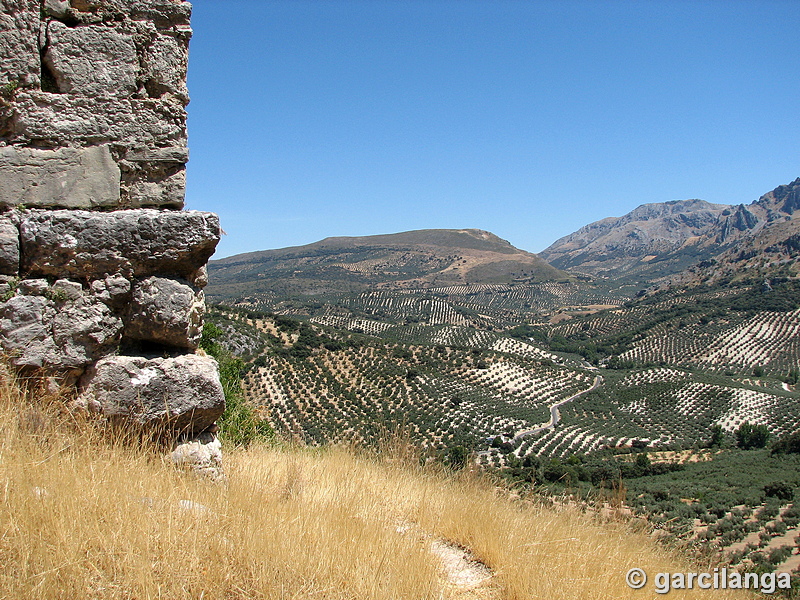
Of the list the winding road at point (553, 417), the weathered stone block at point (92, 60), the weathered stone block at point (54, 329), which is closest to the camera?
the weathered stone block at point (54, 329)

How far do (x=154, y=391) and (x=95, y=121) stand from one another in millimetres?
2059

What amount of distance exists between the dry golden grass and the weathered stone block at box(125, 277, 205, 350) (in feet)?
2.42

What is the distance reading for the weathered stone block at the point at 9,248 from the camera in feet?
10.6

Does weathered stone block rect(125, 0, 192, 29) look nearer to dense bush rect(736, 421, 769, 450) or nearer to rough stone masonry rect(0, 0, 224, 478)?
rough stone masonry rect(0, 0, 224, 478)

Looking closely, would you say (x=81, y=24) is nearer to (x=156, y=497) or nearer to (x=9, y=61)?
(x=9, y=61)

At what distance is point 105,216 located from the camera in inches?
136

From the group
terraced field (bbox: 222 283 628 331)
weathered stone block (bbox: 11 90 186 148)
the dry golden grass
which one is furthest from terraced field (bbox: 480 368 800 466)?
terraced field (bbox: 222 283 628 331)

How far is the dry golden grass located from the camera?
2.27 meters

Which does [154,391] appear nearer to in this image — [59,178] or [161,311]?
[161,311]

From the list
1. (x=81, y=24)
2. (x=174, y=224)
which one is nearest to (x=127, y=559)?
(x=174, y=224)

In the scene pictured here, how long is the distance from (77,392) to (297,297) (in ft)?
454

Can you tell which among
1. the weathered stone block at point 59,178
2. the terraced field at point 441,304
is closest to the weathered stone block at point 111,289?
the weathered stone block at point 59,178

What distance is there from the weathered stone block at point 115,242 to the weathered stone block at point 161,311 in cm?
14

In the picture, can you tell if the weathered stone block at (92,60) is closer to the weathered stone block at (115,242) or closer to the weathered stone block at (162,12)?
the weathered stone block at (162,12)
